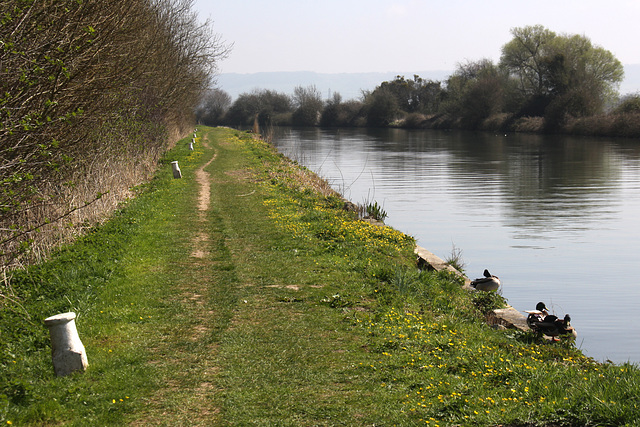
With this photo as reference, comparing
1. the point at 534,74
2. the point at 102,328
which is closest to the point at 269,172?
the point at 102,328

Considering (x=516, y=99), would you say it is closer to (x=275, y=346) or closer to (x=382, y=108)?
(x=382, y=108)

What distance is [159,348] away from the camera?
27.5 feet

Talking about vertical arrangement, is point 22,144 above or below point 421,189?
above

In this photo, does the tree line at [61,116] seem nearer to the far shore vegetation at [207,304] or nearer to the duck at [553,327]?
the far shore vegetation at [207,304]

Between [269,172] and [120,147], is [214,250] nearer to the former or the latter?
[120,147]

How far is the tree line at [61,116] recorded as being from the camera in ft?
32.3

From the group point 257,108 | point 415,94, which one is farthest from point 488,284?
point 257,108

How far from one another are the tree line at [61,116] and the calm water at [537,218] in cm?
997

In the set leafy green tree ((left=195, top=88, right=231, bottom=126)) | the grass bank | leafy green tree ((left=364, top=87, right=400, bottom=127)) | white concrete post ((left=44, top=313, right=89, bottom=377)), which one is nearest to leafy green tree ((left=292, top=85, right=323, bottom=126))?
leafy green tree ((left=364, top=87, right=400, bottom=127))

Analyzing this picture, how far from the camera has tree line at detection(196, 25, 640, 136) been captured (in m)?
73.8

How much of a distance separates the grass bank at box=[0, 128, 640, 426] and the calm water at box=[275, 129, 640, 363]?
3.05 metres

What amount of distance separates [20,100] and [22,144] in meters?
0.77

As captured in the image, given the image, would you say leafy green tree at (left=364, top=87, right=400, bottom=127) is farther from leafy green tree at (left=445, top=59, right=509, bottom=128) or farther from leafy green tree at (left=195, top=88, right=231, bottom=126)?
leafy green tree at (left=195, top=88, right=231, bottom=126)

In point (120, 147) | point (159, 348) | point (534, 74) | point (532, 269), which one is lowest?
point (532, 269)
